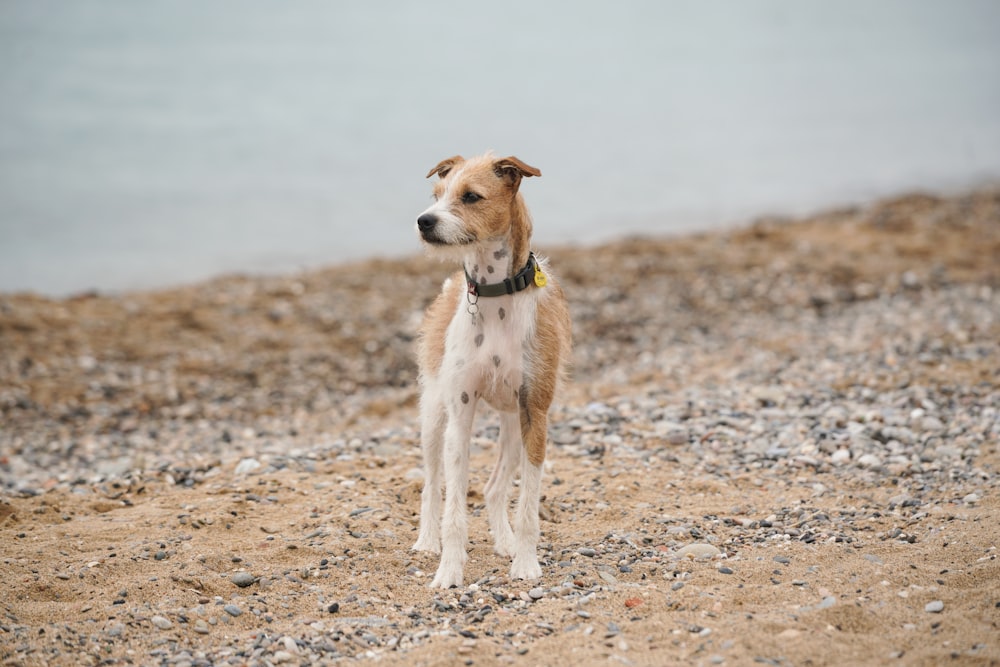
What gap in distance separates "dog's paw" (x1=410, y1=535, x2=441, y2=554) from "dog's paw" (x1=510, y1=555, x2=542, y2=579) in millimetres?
754

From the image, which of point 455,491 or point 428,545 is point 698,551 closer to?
point 455,491

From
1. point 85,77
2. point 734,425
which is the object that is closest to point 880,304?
point 734,425

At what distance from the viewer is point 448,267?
16594 mm

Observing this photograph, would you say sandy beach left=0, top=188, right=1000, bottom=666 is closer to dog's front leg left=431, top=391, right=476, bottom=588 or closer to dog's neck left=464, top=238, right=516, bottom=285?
dog's front leg left=431, top=391, right=476, bottom=588

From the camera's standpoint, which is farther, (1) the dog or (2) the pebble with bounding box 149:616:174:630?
(1) the dog

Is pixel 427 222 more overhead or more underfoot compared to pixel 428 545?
more overhead

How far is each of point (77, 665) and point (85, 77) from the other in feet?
113

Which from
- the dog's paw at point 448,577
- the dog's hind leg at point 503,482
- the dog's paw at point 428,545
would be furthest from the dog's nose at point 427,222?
the dog's paw at point 428,545

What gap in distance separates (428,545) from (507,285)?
2084 millimetres

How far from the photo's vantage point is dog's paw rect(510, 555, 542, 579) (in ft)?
21.8

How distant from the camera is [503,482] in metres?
7.46

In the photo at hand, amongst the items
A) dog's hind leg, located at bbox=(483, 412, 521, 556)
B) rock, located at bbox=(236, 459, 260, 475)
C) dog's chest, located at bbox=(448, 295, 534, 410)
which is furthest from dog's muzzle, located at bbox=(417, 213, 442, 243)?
rock, located at bbox=(236, 459, 260, 475)

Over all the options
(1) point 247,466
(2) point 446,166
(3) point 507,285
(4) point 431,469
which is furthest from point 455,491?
(1) point 247,466

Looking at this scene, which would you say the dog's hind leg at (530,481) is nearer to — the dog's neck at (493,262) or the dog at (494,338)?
the dog at (494,338)
